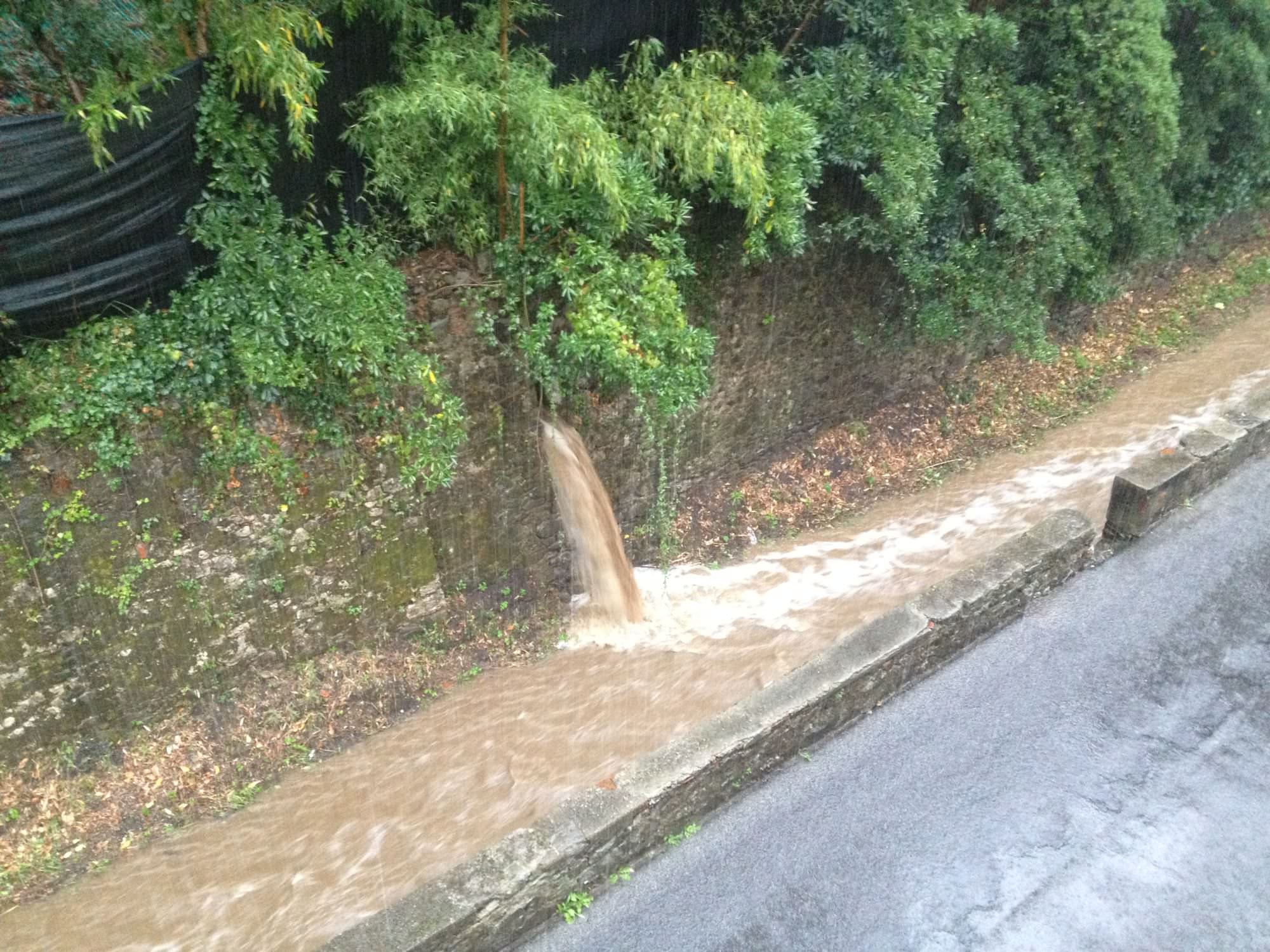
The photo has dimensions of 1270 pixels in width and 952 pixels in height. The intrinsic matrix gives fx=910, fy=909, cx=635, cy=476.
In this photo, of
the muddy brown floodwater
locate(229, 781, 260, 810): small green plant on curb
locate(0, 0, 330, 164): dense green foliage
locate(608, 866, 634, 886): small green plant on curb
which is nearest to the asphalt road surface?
locate(608, 866, 634, 886): small green plant on curb

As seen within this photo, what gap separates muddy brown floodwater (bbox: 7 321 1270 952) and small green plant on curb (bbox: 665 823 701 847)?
1417 millimetres

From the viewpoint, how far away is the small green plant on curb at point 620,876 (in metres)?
4.39

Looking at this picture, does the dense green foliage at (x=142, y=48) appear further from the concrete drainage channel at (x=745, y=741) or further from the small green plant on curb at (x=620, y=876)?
the small green plant on curb at (x=620, y=876)

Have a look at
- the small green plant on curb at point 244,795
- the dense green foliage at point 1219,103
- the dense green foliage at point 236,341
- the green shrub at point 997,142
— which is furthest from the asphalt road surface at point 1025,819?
the dense green foliage at point 1219,103

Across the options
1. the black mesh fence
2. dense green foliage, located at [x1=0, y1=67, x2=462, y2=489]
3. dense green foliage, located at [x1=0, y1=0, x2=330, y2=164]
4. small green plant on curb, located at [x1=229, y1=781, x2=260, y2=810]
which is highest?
dense green foliage, located at [x1=0, y1=0, x2=330, y2=164]

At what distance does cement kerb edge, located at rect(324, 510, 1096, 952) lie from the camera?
13.0 ft

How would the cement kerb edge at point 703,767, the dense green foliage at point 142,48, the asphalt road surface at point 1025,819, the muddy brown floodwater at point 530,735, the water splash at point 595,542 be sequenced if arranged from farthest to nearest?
the water splash at point 595,542 → the muddy brown floodwater at point 530,735 → the dense green foliage at point 142,48 → the asphalt road surface at point 1025,819 → the cement kerb edge at point 703,767

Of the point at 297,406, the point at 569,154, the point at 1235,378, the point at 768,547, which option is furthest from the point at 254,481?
the point at 1235,378

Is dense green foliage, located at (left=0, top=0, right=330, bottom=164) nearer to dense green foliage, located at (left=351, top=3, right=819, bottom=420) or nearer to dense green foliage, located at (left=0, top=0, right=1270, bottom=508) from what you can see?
dense green foliage, located at (left=0, top=0, right=1270, bottom=508)

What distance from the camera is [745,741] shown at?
4680 mm

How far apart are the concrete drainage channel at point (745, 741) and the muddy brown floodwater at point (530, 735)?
1.44 metres

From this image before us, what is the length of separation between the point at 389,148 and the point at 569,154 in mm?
1099

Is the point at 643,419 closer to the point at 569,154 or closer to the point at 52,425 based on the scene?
the point at 569,154

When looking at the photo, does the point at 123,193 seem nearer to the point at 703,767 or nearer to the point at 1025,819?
the point at 703,767
